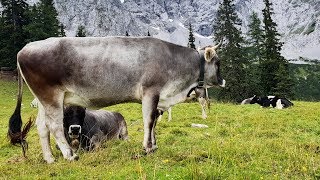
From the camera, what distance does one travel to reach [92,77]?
928 centimetres

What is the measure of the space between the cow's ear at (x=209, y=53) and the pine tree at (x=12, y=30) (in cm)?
5012

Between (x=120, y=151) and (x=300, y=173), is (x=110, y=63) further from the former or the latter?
(x=300, y=173)

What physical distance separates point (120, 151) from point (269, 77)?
5988cm

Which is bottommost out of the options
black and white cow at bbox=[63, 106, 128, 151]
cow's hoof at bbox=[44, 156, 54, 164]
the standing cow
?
cow's hoof at bbox=[44, 156, 54, 164]

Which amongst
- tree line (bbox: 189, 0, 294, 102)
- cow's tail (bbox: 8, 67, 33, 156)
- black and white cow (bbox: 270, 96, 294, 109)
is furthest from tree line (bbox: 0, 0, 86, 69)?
cow's tail (bbox: 8, 67, 33, 156)

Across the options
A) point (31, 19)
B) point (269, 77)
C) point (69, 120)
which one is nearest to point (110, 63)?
point (69, 120)

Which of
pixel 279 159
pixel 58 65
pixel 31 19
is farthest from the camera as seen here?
pixel 31 19

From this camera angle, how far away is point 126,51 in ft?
31.3

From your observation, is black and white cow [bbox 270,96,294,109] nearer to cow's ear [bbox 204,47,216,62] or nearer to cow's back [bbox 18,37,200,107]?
cow's ear [bbox 204,47,216,62]

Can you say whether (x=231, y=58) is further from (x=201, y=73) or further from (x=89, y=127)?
(x=201, y=73)

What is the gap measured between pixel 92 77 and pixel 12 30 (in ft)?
181

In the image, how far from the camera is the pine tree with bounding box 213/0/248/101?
2463 inches

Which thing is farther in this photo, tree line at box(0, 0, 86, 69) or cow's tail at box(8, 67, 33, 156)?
tree line at box(0, 0, 86, 69)

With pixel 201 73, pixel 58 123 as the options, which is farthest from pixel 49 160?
pixel 201 73
